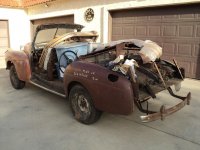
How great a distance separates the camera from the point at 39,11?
14477 millimetres

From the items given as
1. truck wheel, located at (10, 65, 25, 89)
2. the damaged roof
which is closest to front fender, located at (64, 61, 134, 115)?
truck wheel, located at (10, 65, 25, 89)

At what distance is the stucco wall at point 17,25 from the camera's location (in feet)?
50.5

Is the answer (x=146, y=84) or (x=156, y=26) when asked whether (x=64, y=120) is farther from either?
(x=156, y=26)

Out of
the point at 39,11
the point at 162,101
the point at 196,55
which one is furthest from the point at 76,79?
the point at 39,11

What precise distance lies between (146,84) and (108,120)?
1.13 m

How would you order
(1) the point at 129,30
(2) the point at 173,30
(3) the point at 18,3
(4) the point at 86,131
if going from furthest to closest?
(3) the point at 18,3, (1) the point at 129,30, (2) the point at 173,30, (4) the point at 86,131

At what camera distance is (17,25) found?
620 inches

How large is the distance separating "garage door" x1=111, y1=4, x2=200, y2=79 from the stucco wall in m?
8.80

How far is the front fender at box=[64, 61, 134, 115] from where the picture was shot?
3559 mm

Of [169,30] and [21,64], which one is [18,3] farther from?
[169,30]

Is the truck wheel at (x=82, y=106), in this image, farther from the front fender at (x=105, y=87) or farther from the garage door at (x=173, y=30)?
the garage door at (x=173, y=30)

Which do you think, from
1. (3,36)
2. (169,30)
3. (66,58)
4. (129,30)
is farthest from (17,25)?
(66,58)

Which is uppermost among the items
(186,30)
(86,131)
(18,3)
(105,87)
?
(18,3)

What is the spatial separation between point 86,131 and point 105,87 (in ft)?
3.13
